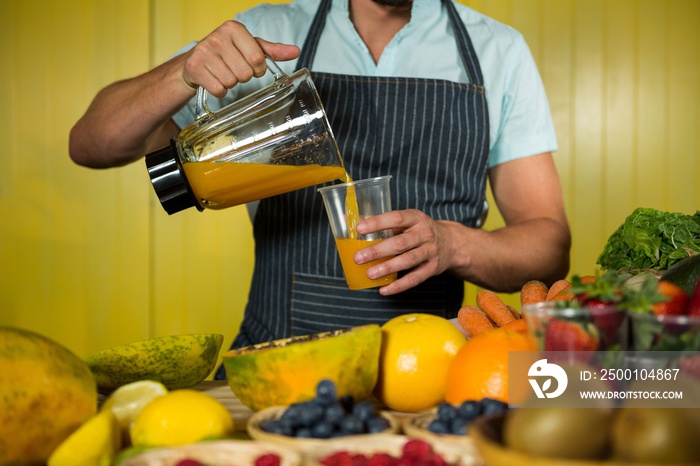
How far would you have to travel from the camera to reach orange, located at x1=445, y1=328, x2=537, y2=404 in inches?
30.9


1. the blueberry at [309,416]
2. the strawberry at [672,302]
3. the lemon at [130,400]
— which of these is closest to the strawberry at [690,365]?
the strawberry at [672,302]

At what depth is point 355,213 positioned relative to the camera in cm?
115

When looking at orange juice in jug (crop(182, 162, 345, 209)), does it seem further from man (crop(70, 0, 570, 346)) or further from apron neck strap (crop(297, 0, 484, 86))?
apron neck strap (crop(297, 0, 484, 86))

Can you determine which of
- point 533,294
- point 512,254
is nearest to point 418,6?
point 512,254

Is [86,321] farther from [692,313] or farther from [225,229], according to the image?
[692,313]

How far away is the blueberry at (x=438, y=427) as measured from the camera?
2.27 ft

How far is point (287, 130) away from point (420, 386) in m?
0.49

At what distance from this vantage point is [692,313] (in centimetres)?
74

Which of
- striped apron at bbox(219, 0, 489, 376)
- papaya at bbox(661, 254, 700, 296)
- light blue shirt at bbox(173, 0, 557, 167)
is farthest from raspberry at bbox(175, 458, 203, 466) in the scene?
light blue shirt at bbox(173, 0, 557, 167)

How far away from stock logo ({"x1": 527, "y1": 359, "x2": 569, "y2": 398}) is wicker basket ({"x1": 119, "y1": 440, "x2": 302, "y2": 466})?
0.69ft

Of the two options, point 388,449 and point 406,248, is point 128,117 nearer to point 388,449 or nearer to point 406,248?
point 406,248

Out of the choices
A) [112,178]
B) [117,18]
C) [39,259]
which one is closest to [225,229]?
[112,178]

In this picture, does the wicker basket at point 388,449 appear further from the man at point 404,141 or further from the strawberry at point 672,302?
the man at point 404,141

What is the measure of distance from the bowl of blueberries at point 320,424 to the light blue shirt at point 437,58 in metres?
1.09
